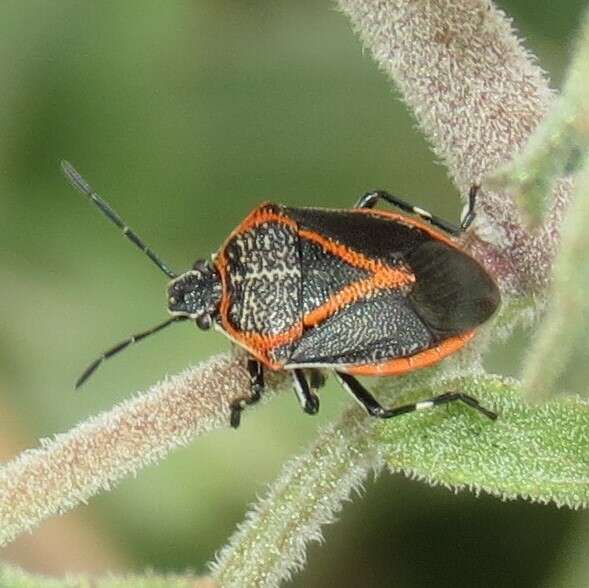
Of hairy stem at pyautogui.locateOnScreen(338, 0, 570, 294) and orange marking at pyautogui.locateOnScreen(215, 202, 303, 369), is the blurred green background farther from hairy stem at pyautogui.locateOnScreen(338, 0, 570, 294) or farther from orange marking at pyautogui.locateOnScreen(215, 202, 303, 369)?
hairy stem at pyautogui.locateOnScreen(338, 0, 570, 294)

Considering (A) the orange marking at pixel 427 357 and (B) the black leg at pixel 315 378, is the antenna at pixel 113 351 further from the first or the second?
(A) the orange marking at pixel 427 357

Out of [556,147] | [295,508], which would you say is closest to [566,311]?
[556,147]

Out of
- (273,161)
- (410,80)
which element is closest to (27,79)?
(273,161)

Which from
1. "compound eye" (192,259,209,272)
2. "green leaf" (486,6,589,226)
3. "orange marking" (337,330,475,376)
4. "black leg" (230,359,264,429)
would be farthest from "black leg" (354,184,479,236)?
"green leaf" (486,6,589,226)

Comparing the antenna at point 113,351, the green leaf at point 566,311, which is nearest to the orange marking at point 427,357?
the antenna at point 113,351

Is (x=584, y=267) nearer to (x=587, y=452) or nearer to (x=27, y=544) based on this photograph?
(x=587, y=452)
